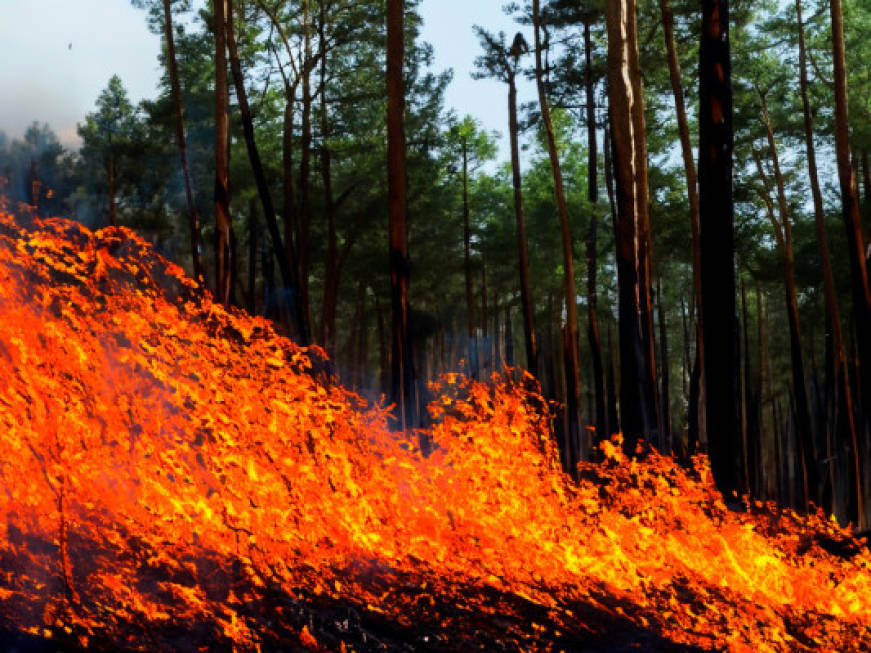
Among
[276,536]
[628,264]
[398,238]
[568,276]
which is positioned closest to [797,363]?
[568,276]

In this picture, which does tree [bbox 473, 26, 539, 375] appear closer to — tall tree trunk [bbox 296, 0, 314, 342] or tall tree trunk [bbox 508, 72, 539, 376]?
tall tree trunk [bbox 508, 72, 539, 376]

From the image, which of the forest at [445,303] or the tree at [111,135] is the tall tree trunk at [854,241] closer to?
the forest at [445,303]

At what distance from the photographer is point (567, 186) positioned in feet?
106

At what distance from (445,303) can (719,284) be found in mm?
31045

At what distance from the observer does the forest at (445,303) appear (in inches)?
239

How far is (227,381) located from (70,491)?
242 centimetres

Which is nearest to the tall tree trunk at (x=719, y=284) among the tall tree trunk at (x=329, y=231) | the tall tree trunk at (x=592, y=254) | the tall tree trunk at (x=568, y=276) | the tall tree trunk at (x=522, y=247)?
the tall tree trunk at (x=568, y=276)

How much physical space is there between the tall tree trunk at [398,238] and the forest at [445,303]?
0.19 feet

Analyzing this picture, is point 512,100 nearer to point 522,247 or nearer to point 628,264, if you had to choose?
point 522,247

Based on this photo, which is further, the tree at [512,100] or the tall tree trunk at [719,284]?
the tree at [512,100]

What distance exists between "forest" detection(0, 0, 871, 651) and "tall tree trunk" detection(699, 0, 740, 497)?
0.12 feet

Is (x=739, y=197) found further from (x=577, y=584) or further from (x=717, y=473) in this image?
(x=577, y=584)

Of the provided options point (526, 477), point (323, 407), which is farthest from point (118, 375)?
point (526, 477)

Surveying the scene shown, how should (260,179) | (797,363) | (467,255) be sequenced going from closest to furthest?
1. (260,179)
2. (797,363)
3. (467,255)
